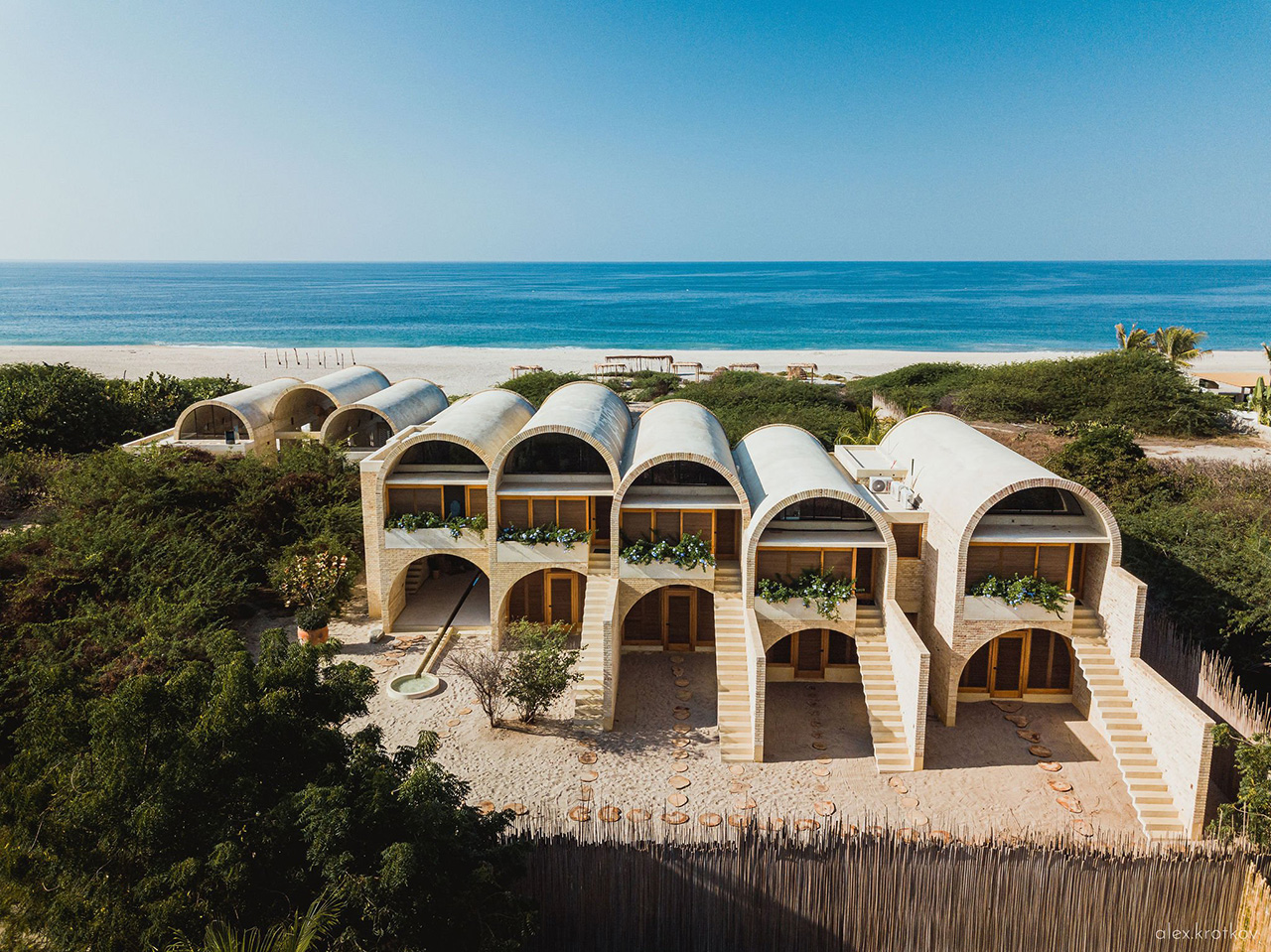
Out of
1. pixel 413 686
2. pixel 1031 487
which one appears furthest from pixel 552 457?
pixel 1031 487

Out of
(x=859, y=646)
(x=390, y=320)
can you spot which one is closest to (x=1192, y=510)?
(x=859, y=646)

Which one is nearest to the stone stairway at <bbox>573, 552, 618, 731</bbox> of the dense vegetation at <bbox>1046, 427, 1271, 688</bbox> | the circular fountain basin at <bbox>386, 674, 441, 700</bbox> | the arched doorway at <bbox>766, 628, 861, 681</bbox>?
the circular fountain basin at <bbox>386, 674, 441, 700</bbox>

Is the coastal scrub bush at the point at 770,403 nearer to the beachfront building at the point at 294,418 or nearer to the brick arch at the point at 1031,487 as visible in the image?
the beachfront building at the point at 294,418

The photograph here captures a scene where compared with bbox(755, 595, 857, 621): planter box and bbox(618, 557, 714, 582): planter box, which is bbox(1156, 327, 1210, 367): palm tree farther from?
bbox(618, 557, 714, 582): planter box

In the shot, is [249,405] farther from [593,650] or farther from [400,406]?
[593,650]

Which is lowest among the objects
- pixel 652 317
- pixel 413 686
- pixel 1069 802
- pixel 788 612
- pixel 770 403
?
pixel 1069 802

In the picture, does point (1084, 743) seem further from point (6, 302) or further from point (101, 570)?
point (6, 302)

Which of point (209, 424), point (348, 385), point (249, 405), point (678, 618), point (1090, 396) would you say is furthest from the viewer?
point (1090, 396)
